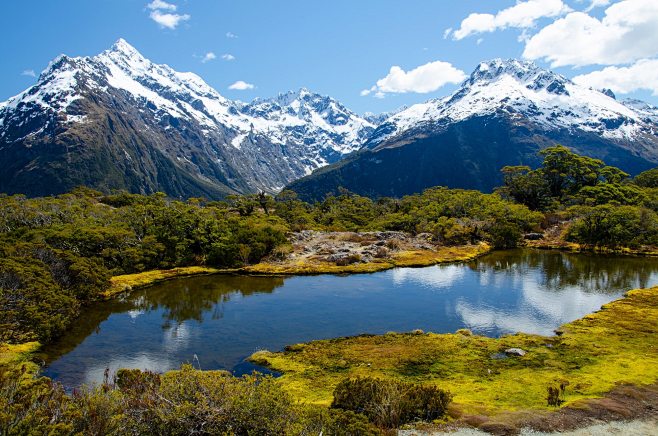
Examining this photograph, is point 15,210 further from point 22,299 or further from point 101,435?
point 101,435

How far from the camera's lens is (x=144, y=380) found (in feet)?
91.5

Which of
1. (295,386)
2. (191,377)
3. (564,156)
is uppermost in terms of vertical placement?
(564,156)

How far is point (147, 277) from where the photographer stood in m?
69.3

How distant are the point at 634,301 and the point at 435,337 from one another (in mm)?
27939

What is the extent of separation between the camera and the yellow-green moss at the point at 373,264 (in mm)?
75500

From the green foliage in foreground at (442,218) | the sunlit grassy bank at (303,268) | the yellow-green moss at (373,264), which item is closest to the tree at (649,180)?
the green foliage in foreground at (442,218)

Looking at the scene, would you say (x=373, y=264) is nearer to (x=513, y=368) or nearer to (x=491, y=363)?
(x=491, y=363)

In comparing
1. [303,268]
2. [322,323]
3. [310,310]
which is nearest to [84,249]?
[303,268]

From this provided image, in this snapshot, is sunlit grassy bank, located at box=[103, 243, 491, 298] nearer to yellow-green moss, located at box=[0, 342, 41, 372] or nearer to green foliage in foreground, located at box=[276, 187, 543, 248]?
green foliage in foreground, located at box=[276, 187, 543, 248]

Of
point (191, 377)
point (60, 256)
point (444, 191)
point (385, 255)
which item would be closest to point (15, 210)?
point (60, 256)

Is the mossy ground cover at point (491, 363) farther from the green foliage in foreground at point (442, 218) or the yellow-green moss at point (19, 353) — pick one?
the green foliage in foreground at point (442, 218)

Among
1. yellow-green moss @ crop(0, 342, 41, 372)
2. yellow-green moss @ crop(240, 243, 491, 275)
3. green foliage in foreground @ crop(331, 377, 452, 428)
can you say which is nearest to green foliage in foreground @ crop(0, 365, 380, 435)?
green foliage in foreground @ crop(331, 377, 452, 428)

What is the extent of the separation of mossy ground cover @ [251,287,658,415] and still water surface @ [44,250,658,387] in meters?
3.87

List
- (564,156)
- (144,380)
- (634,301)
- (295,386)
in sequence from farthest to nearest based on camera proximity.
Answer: (564,156), (634,301), (295,386), (144,380)
